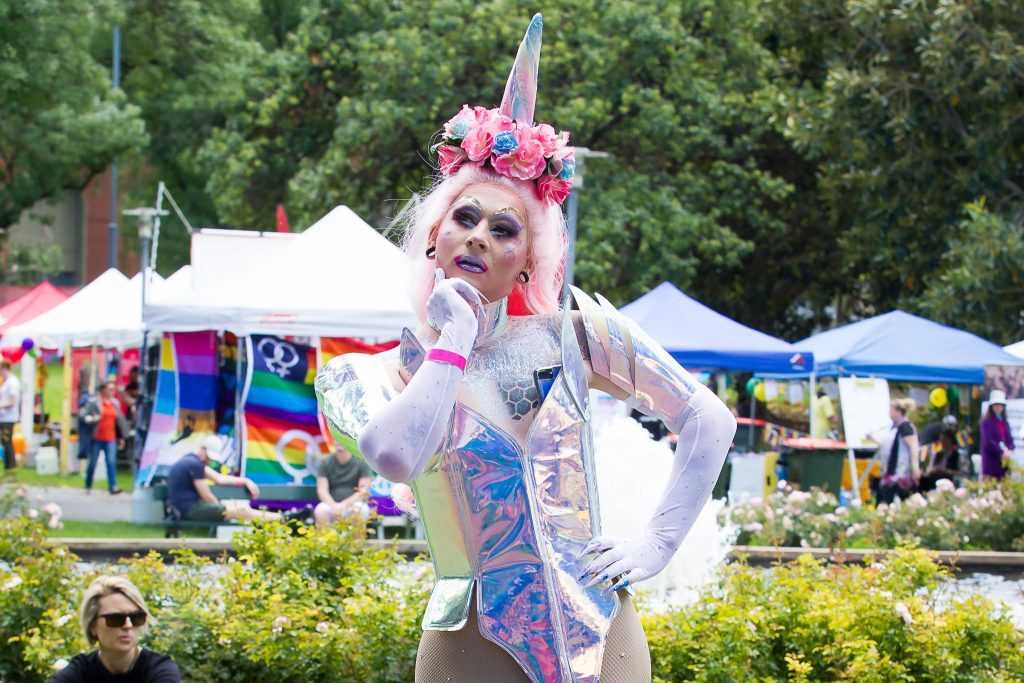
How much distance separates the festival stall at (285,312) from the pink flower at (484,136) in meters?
9.30

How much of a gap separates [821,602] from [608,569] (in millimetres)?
2703

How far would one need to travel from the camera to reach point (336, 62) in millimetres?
24219

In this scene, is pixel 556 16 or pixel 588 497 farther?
pixel 556 16

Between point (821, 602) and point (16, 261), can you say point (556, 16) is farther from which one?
point (821, 602)

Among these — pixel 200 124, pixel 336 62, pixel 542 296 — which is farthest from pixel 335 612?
pixel 200 124

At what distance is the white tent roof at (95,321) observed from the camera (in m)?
18.8

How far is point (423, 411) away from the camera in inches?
109

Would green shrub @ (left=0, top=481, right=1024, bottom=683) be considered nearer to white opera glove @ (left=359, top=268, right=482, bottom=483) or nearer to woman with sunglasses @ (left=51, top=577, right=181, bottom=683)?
woman with sunglasses @ (left=51, top=577, right=181, bottom=683)

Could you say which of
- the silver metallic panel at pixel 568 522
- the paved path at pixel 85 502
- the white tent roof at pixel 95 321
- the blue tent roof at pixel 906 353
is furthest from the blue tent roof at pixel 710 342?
the silver metallic panel at pixel 568 522

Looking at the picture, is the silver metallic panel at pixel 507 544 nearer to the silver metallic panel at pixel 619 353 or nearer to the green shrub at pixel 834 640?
the silver metallic panel at pixel 619 353

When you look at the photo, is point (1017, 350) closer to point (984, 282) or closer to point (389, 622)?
point (984, 282)

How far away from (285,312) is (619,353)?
9.68 m

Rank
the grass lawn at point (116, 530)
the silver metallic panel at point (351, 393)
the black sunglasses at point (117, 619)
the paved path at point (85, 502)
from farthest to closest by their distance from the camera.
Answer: the paved path at point (85, 502) < the grass lawn at point (116, 530) < the black sunglasses at point (117, 619) < the silver metallic panel at point (351, 393)

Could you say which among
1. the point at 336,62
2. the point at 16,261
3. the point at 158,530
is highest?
the point at 336,62
